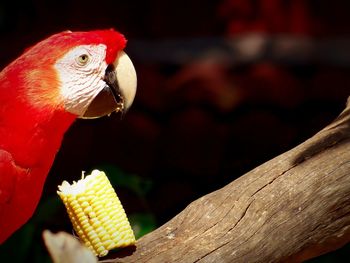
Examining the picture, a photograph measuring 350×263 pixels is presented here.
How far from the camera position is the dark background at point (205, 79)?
272 cm

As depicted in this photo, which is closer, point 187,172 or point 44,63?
point 44,63

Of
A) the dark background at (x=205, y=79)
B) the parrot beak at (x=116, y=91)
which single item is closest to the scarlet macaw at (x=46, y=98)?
the parrot beak at (x=116, y=91)

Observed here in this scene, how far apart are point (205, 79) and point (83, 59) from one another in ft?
3.74

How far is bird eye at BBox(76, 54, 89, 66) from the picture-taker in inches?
65.7

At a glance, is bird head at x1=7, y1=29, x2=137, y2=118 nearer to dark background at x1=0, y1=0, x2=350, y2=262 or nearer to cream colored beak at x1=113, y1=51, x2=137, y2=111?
cream colored beak at x1=113, y1=51, x2=137, y2=111

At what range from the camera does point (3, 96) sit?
5.17 feet

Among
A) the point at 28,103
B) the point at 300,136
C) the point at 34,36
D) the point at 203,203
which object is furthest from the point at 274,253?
the point at 34,36

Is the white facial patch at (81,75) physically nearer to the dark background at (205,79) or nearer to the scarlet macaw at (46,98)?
the scarlet macaw at (46,98)

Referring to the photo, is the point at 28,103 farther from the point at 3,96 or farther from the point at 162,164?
the point at 162,164

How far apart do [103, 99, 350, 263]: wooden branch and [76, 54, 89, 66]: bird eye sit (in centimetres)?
39

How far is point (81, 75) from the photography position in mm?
1688

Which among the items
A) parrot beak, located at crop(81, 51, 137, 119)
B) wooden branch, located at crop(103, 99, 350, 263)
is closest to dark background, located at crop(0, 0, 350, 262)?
parrot beak, located at crop(81, 51, 137, 119)

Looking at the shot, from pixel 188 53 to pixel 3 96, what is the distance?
1.28 metres

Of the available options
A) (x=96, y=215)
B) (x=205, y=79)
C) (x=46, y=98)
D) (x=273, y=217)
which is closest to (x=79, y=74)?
(x=46, y=98)
